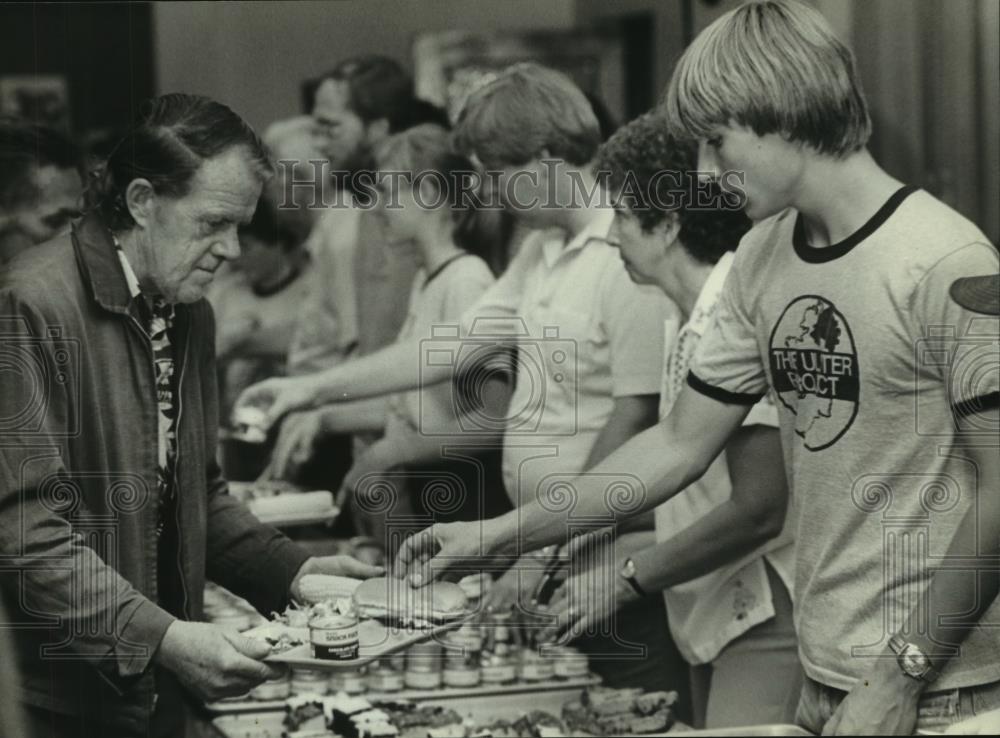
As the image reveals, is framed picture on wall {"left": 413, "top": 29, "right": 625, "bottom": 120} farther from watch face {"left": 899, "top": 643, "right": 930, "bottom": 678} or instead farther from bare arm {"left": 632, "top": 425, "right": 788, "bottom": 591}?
watch face {"left": 899, "top": 643, "right": 930, "bottom": 678}

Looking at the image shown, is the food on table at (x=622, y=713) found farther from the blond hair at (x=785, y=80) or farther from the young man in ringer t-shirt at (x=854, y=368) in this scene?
the blond hair at (x=785, y=80)

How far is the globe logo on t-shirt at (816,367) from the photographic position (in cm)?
195

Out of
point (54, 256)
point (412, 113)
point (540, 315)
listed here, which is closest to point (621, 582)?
point (540, 315)

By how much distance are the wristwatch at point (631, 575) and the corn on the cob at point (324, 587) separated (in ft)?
1.48

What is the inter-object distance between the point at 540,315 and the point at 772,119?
0.85 metres

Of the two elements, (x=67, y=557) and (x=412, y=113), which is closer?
(x=67, y=557)

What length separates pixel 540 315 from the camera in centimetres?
277

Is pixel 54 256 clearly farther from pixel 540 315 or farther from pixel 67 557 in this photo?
pixel 540 315

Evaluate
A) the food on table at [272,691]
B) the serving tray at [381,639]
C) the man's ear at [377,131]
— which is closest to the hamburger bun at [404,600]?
the serving tray at [381,639]

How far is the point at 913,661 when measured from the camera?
1889 millimetres

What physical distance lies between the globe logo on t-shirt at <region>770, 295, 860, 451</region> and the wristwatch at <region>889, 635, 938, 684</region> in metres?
0.27

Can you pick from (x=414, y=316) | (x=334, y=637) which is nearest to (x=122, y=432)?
(x=334, y=637)

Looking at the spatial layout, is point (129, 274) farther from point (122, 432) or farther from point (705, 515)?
point (705, 515)

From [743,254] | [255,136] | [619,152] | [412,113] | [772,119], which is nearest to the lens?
[772,119]
